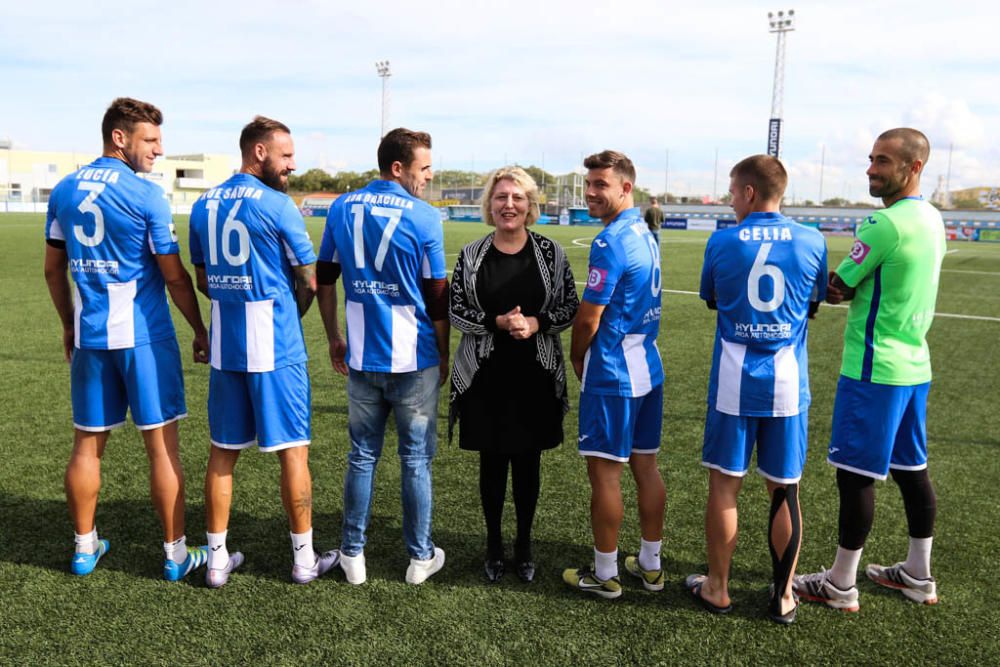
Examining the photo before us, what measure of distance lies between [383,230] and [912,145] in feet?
7.00

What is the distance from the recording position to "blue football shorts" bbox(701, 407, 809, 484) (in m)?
2.93

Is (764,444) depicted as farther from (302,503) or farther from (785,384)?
(302,503)

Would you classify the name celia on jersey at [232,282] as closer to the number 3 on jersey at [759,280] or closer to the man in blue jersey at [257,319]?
Answer: the man in blue jersey at [257,319]

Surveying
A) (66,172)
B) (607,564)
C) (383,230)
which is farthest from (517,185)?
(66,172)

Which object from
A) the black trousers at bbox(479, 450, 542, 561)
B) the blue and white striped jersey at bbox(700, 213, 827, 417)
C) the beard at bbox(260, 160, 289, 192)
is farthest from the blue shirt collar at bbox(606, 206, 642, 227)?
the beard at bbox(260, 160, 289, 192)

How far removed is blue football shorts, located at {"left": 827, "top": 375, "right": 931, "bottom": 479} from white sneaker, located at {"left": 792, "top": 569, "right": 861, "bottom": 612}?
0.51 metres

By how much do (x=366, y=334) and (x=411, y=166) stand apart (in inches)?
28.4

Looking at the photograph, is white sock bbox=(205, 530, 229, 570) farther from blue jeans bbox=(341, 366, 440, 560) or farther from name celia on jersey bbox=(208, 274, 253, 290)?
name celia on jersey bbox=(208, 274, 253, 290)

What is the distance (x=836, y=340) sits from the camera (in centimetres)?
904

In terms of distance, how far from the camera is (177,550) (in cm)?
326

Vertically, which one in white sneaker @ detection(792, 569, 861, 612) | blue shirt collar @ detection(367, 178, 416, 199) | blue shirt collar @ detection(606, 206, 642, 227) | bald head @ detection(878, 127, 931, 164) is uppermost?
bald head @ detection(878, 127, 931, 164)

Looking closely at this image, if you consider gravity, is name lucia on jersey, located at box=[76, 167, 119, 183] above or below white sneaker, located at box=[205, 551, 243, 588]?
above

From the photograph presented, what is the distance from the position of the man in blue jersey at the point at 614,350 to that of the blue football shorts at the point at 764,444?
304 mm

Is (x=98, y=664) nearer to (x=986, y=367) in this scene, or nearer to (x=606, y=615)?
(x=606, y=615)
